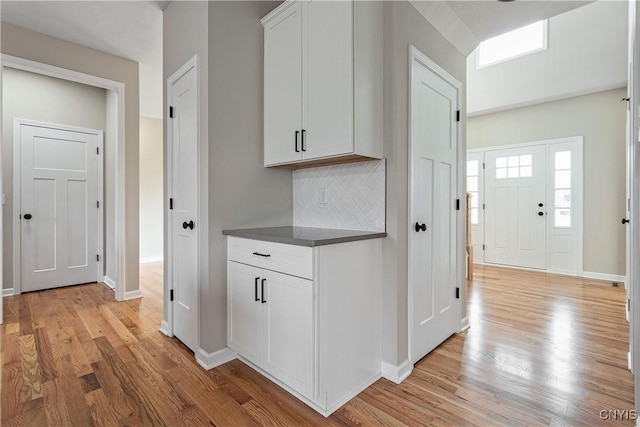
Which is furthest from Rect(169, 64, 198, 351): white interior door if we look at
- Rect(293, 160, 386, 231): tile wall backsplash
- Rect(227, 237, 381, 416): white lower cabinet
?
Rect(293, 160, 386, 231): tile wall backsplash

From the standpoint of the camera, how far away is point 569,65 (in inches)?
181

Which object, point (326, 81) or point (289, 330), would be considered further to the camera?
point (326, 81)

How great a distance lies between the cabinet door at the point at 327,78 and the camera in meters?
1.78

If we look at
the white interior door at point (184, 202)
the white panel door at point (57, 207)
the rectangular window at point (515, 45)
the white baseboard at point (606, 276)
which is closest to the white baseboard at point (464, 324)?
the white interior door at point (184, 202)

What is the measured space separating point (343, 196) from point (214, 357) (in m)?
1.39

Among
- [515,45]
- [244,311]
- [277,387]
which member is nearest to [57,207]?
[244,311]

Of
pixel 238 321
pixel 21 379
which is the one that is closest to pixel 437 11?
pixel 238 321

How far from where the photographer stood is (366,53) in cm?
185

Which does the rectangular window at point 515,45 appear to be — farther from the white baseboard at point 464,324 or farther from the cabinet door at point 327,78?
the white baseboard at point 464,324

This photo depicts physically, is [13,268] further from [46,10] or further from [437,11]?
[437,11]

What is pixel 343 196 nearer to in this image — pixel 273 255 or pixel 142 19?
pixel 273 255

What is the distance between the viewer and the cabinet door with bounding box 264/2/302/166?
2082 millimetres

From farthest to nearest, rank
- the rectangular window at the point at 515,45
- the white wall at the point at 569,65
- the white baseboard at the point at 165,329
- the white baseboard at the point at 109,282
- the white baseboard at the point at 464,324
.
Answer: the rectangular window at the point at 515,45 → the white wall at the point at 569,65 → the white baseboard at the point at 109,282 → the white baseboard at the point at 464,324 → the white baseboard at the point at 165,329

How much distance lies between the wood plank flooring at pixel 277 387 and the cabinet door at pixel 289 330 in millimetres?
142
